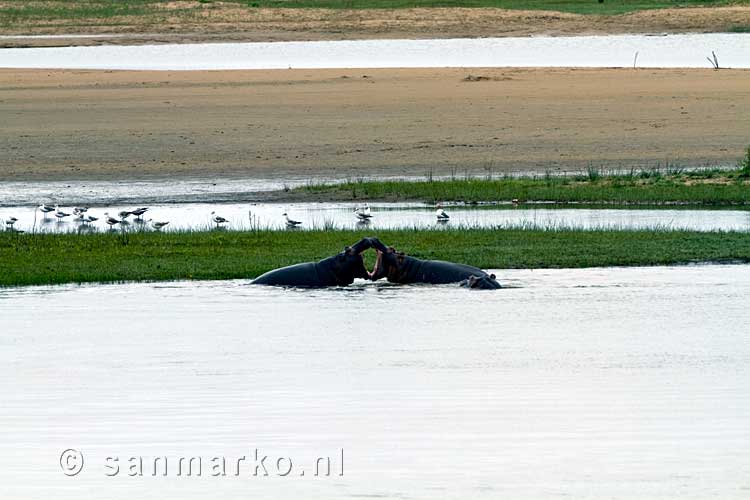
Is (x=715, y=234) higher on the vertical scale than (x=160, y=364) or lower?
higher

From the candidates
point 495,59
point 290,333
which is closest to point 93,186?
point 290,333

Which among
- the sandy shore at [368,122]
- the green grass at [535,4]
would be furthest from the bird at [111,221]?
the green grass at [535,4]

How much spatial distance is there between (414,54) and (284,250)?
122 ft

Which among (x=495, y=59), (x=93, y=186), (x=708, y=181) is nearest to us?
(x=708, y=181)

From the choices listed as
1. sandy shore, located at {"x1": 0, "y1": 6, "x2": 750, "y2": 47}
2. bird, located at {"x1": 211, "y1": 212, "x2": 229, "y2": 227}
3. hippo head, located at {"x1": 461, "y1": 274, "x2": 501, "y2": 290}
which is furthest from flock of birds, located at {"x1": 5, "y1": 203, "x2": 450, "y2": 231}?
sandy shore, located at {"x1": 0, "y1": 6, "x2": 750, "y2": 47}

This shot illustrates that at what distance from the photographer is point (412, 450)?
10.3 m

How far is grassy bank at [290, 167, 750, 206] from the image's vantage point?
2397 cm

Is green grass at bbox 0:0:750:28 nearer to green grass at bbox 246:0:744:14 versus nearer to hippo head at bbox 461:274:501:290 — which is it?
green grass at bbox 246:0:744:14

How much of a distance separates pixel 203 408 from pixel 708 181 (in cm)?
1605

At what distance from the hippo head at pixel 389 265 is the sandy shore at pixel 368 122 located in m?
12.0

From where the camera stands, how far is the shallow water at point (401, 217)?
21.2 m

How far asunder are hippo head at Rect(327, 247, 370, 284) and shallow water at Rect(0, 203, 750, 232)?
449 cm

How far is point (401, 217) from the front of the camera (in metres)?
22.7

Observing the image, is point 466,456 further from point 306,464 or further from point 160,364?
point 160,364
